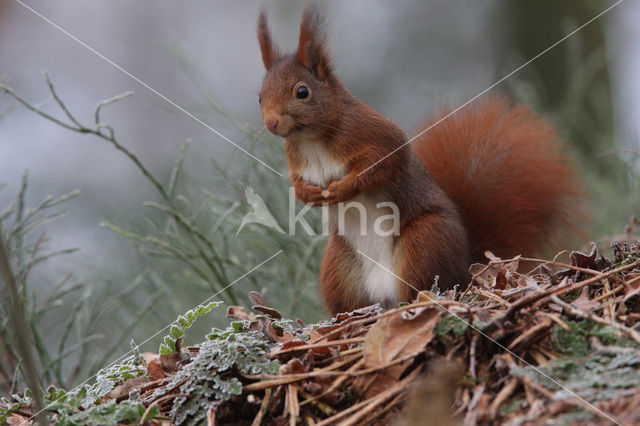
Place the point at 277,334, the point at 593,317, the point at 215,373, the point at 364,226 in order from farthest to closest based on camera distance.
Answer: the point at 364,226 < the point at 277,334 < the point at 215,373 < the point at 593,317

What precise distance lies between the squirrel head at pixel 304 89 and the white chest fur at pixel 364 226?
78mm

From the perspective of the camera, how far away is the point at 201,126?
121 inches

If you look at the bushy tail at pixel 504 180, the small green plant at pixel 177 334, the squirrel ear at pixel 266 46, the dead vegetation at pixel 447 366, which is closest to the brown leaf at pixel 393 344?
the dead vegetation at pixel 447 366

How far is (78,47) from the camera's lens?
5.39 meters

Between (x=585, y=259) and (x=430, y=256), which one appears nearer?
(x=585, y=259)

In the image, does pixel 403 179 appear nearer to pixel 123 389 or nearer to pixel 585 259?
pixel 585 259

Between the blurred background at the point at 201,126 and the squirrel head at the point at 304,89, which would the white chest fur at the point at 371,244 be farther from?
the blurred background at the point at 201,126

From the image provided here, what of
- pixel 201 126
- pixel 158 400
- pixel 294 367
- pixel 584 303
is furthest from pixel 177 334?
pixel 201 126

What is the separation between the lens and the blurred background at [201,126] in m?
1.97

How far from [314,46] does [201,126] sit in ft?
5.01

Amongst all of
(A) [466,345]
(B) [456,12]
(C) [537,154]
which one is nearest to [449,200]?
(C) [537,154]

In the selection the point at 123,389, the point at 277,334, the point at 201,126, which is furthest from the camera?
the point at 201,126

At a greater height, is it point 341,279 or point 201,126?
point 201,126

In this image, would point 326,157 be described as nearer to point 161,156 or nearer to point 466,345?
point 466,345
